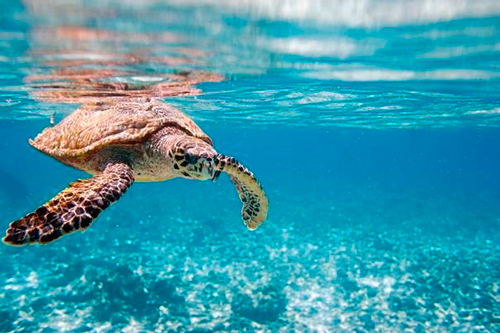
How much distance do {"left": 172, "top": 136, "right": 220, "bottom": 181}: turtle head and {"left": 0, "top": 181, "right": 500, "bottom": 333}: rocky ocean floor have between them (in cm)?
537

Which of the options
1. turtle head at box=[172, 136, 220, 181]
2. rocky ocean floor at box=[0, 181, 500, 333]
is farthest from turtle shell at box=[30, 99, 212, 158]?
rocky ocean floor at box=[0, 181, 500, 333]

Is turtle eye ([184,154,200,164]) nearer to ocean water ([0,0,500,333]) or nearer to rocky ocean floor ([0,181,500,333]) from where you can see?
ocean water ([0,0,500,333])

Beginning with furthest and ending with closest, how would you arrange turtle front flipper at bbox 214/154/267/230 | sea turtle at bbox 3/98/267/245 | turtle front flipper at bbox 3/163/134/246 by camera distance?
turtle front flipper at bbox 214/154/267/230 → sea turtle at bbox 3/98/267/245 → turtle front flipper at bbox 3/163/134/246

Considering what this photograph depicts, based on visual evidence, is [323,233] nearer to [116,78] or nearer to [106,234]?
[106,234]

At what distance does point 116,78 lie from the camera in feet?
35.0

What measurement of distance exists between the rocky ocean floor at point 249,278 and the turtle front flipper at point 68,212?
5559 millimetres

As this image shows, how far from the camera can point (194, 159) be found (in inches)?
189

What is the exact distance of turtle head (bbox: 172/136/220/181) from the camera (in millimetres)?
4691

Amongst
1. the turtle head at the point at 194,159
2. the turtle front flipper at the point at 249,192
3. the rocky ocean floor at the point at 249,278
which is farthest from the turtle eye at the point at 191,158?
the rocky ocean floor at the point at 249,278

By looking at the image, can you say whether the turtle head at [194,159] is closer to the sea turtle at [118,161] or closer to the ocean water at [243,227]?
the sea turtle at [118,161]

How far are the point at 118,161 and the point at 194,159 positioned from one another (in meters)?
1.99

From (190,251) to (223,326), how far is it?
16.8 ft

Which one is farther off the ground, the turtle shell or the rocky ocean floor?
the turtle shell

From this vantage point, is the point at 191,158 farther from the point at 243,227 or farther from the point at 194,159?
the point at 243,227
